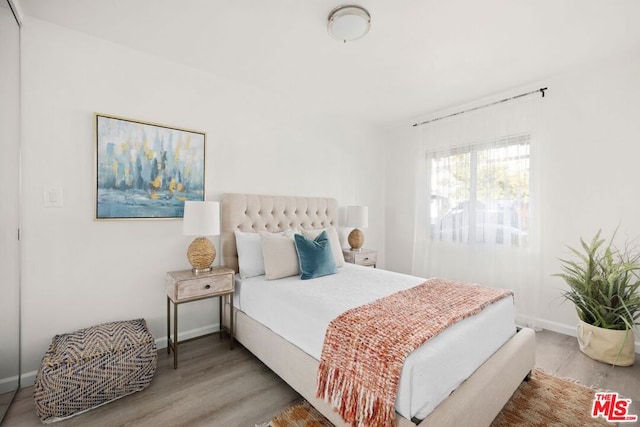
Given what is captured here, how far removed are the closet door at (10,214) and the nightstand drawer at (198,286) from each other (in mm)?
949

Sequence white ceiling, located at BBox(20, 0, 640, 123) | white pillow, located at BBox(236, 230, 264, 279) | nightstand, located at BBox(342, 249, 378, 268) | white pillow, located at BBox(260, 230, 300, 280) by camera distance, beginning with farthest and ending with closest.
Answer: nightstand, located at BBox(342, 249, 378, 268) < white pillow, located at BBox(236, 230, 264, 279) < white pillow, located at BBox(260, 230, 300, 280) < white ceiling, located at BBox(20, 0, 640, 123)

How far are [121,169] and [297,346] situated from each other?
197 cm

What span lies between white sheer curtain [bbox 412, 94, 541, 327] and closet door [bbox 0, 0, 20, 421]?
13.4ft

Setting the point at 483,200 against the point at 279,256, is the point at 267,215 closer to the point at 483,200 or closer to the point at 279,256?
the point at 279,256

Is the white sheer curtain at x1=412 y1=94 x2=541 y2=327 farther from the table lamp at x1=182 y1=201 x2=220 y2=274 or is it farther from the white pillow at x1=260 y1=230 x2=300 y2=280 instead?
the table lamp at x1=182 y1=201 x2=220 y2=274

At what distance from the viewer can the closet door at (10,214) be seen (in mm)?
1844

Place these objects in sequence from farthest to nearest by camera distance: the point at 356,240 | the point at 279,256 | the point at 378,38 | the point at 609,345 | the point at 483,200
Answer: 1. the point at 356,240
2. the point at 483,200
3. the point at 279,256
4. the point at 609,345
5. the point at 378,38

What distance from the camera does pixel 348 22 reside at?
6.59 feet

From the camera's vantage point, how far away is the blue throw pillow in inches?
102

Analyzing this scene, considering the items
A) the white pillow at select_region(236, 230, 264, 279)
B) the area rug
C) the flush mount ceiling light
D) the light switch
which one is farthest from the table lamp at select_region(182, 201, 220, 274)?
the flush mount ceiling light

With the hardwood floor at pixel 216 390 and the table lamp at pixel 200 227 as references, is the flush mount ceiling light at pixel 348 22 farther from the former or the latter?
the hardwood floor at pixel 216 390

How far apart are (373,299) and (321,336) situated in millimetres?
490

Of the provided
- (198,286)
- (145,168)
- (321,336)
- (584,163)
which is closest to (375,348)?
(321,336)

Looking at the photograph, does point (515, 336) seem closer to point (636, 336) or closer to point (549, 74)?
point (636, 336)
